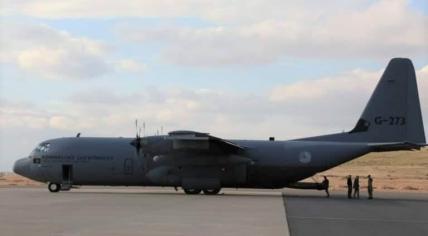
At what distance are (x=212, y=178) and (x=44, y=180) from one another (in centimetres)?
1014

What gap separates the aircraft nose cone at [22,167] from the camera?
1492 inches

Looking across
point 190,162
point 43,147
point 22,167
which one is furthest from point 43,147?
point 190,162

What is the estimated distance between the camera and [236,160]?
116ft

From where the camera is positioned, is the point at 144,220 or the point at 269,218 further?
the point at 269,218

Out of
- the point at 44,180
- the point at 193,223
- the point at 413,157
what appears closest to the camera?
the point at 193,223

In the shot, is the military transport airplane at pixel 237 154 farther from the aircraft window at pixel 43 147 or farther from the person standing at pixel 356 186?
the person standing at pixel 356 186

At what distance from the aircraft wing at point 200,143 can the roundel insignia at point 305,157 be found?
3360 mm

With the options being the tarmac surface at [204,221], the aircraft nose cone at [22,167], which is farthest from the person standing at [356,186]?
the aircraft nose cone at [22,167]

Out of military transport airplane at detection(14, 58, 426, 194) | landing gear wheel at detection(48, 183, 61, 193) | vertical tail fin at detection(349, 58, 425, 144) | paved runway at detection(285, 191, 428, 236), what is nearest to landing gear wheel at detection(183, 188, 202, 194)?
military transport airplane at detection(14, 58, 426, 194)

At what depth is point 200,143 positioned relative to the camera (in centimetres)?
3412

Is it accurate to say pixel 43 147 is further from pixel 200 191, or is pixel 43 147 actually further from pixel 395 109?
pixel 395 109

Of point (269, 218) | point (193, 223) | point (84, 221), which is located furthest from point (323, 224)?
point (84, 221)

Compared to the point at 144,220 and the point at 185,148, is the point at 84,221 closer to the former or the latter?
the point at 144,220

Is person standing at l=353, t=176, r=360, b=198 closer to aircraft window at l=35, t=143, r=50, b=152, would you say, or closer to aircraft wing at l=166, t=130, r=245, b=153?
aircraft wing at l=166, t=130, r=245, b=153
